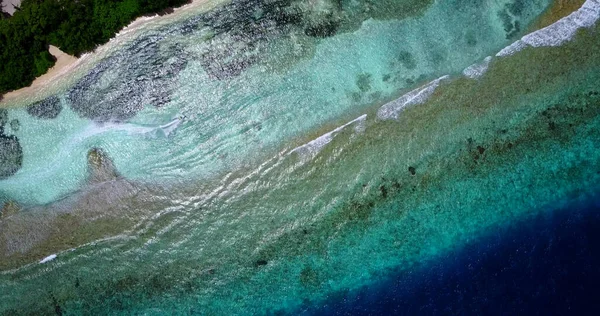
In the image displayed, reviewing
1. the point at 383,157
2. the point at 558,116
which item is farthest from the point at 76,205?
the point at 558,116

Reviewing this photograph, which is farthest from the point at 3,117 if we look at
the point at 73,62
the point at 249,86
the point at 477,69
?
the point at 477,69

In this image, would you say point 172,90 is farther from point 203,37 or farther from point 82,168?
point 82,168

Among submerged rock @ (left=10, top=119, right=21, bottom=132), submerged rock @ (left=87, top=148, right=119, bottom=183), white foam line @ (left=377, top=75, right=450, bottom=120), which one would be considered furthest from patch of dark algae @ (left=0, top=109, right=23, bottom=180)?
white foam line @ (left=377, top=75, right=450, bottom=120)

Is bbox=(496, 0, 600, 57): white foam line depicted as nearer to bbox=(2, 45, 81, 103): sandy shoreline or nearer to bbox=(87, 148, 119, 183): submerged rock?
bbox=(87, 148, 119, 183): submerged rock

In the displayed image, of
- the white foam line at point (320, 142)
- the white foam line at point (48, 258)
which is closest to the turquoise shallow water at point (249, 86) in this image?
the white foam line at point (320, 142)

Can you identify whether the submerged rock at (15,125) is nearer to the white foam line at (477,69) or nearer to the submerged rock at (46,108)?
the submerged rock at (46,108)
